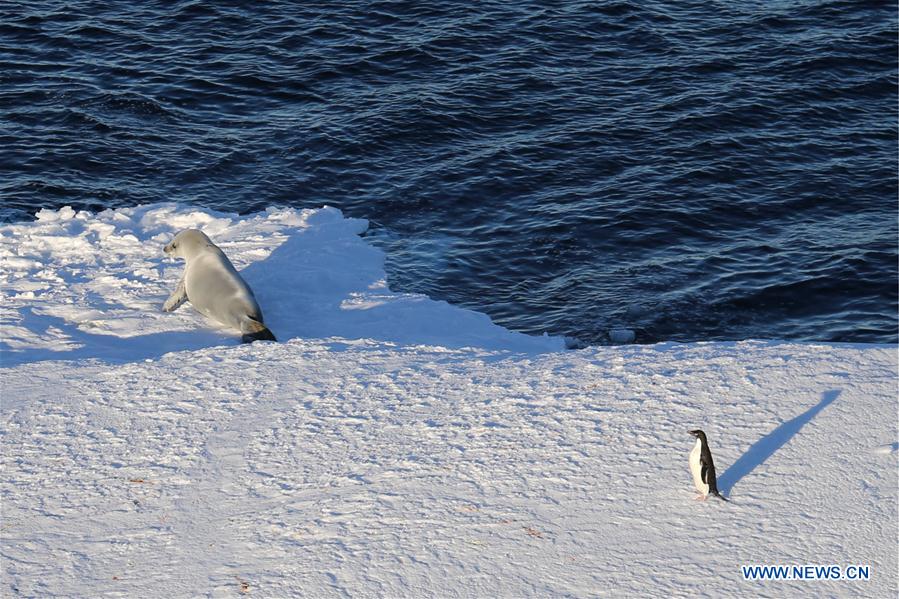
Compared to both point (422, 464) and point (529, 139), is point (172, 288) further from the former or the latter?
point (529, 139)

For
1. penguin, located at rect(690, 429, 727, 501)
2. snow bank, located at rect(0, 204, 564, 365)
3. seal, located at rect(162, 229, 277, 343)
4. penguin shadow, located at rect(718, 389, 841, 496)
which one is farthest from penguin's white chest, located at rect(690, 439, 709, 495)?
seal, located at rect(162, 229, 277, 343)

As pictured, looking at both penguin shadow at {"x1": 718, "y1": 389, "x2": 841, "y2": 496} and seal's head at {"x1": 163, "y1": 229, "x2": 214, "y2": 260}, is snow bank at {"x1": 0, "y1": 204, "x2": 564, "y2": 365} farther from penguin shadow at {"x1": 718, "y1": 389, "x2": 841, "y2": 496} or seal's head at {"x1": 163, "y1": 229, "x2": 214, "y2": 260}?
penguin shadow at {"x1": 718, "y1": 389, "x2": 841, "y2": 496}

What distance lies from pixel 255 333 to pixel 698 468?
511 cm

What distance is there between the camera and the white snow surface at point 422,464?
24.0ft

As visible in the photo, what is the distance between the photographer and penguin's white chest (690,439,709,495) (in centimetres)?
778

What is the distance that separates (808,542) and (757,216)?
29.5 feet

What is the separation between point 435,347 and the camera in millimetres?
10914

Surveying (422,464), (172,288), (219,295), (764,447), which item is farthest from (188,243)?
(764,447)

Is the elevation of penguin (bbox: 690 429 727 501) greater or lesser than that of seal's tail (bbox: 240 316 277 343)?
greater

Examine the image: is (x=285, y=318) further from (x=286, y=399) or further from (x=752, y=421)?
(x=752, y=421)

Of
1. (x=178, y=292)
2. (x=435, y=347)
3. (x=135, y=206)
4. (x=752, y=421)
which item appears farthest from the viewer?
(x=135, y=206)

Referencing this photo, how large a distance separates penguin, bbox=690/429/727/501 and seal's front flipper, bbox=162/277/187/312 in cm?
623

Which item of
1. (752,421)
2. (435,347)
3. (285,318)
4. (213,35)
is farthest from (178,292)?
(213,35)

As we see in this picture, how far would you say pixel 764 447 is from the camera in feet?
27.9
